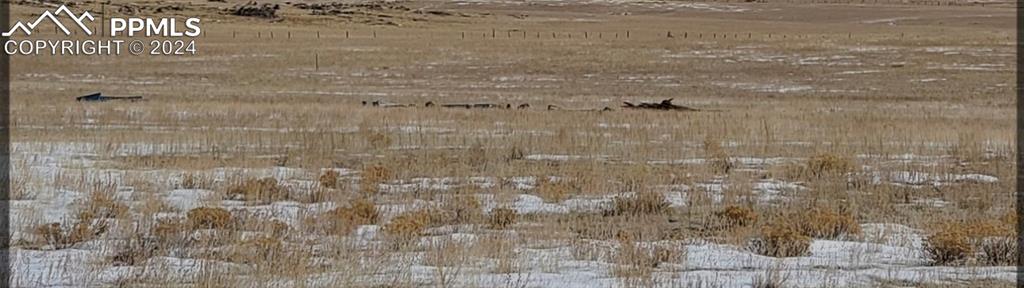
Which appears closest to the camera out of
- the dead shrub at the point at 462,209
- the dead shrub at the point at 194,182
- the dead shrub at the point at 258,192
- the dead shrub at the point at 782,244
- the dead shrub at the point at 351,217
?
the dead shrub at the point at 782,244

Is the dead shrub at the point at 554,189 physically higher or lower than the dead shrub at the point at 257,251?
lower

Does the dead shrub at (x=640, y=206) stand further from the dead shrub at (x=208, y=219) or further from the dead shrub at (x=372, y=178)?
the dead shrub at (x=208, y=219)

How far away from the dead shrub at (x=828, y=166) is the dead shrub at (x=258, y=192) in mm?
5610

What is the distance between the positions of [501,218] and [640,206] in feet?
4.82

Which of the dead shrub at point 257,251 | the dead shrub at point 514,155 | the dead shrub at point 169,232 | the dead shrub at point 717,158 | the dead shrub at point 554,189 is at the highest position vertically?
the dead shrub at point 257,251

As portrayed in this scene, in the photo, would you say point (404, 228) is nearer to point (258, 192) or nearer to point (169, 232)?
point (169, 232)

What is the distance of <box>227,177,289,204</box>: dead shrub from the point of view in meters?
11.3

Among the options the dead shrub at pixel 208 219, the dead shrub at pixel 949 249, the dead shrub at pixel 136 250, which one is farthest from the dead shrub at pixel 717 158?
the dead shrub at pixel 136 250

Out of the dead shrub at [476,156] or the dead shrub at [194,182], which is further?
the dead shrub at [476,156]

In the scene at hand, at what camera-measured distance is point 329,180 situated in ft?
40.7

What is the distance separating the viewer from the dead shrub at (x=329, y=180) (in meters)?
12.2

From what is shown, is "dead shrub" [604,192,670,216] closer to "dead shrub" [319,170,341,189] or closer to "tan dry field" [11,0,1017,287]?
"tan dry field" [11,0,1017,287]

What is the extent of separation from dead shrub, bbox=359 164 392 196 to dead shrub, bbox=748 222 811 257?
4.15 metres

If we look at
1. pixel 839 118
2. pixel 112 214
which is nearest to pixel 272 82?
pixel 839 118
